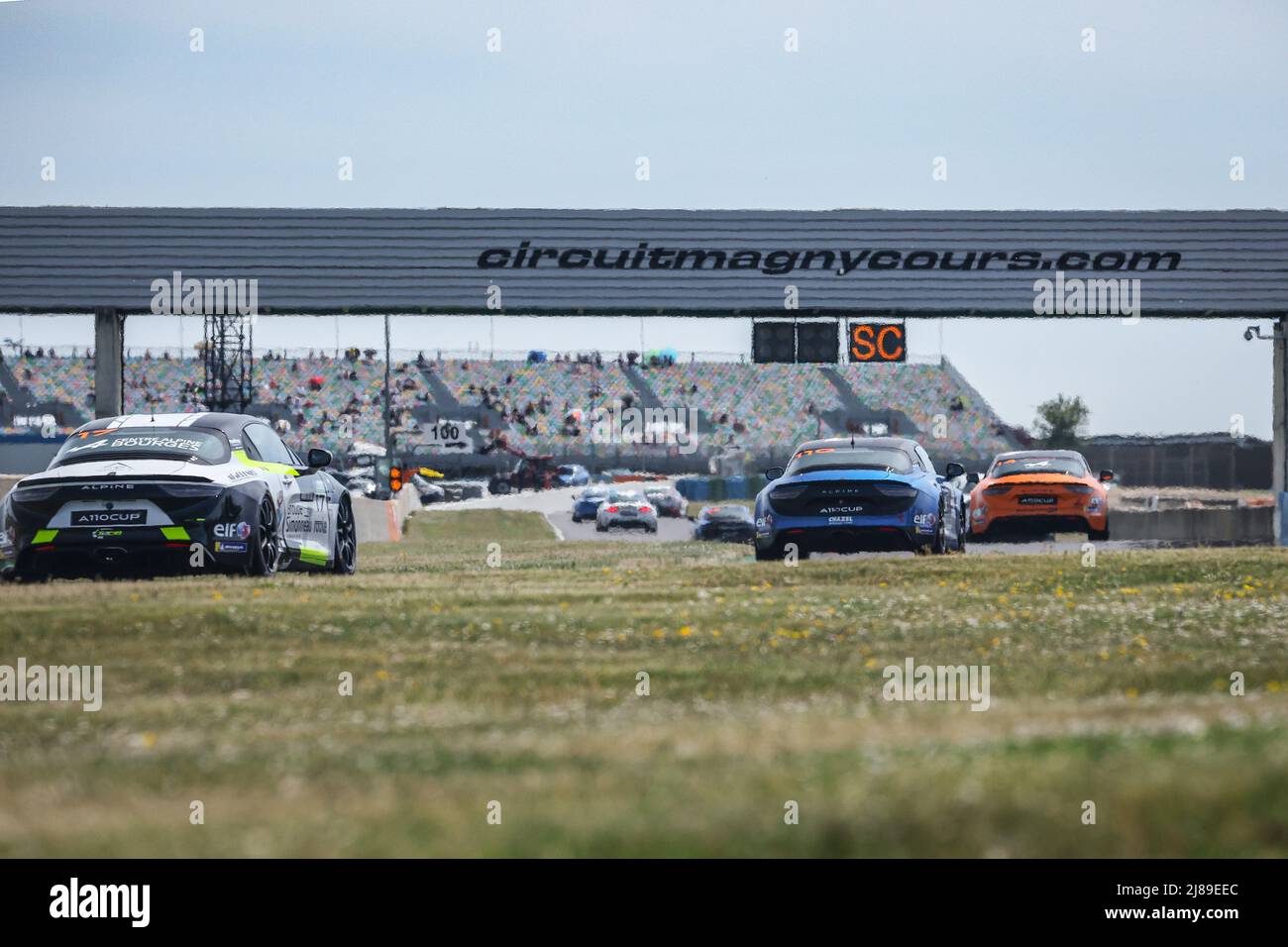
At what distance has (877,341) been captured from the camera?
29516 millimetres

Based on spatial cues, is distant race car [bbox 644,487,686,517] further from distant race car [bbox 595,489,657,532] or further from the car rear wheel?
the car rear wheel

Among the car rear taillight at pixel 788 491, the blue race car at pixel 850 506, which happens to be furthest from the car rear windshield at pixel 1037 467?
the car rear taillight at pixel 788 491

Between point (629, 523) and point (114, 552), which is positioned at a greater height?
point (114, 552)

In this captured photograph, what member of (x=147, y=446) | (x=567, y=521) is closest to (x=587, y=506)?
Answer: (x=567, y=521)

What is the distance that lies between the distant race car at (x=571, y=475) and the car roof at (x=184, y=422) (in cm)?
6035

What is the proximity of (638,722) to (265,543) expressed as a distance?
A: 26.1ft

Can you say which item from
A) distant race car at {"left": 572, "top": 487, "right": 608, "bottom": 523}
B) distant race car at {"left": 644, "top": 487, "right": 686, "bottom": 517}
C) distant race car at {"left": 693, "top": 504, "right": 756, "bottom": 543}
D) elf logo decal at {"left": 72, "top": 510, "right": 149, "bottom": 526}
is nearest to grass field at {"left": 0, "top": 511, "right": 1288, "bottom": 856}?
elf logo decal at {"left": 72, "top": 510, "right": 149, "bottom": 526}

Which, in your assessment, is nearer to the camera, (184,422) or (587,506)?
(184,422)

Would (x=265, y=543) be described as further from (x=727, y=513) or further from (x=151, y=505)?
(x=727, y=513)

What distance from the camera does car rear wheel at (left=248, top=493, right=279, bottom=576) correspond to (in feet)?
45.2

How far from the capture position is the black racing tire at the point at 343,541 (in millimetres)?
16328

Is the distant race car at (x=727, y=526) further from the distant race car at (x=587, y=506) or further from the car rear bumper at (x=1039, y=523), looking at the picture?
the car rear bumper at (x=1039, y=523)

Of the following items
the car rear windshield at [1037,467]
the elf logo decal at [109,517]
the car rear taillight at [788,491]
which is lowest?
the elf logo decal at [109,517]
